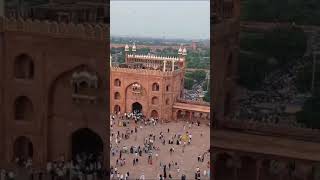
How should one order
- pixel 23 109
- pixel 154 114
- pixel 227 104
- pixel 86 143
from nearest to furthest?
1. pixel 227 104
2. pixel 86 143
3. pixel 23 109
4. pixel 154 114

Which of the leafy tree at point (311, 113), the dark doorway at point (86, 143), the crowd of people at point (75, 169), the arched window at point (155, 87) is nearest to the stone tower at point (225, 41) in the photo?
the leafy tree at point (311, 113)

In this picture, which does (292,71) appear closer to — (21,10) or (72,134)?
(72,134)

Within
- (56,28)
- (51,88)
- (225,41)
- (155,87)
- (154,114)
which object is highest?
(56,28)

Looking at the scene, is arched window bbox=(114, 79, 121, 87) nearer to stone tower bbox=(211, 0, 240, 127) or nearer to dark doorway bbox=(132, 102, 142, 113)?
dark doorway bbox=(132, 102, 142, 113)

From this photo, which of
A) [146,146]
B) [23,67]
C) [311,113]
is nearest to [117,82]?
[146,146]

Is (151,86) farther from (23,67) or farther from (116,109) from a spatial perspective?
(23,67)

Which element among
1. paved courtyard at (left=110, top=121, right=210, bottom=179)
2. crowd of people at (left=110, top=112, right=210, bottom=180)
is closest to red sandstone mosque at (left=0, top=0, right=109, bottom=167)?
crowd of people at (left=110, top=112, right=210, bottom=180)

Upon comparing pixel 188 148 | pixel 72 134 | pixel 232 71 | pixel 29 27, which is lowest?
pixel 188 148

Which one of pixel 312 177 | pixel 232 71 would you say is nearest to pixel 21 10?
Result: pixel 232 71
